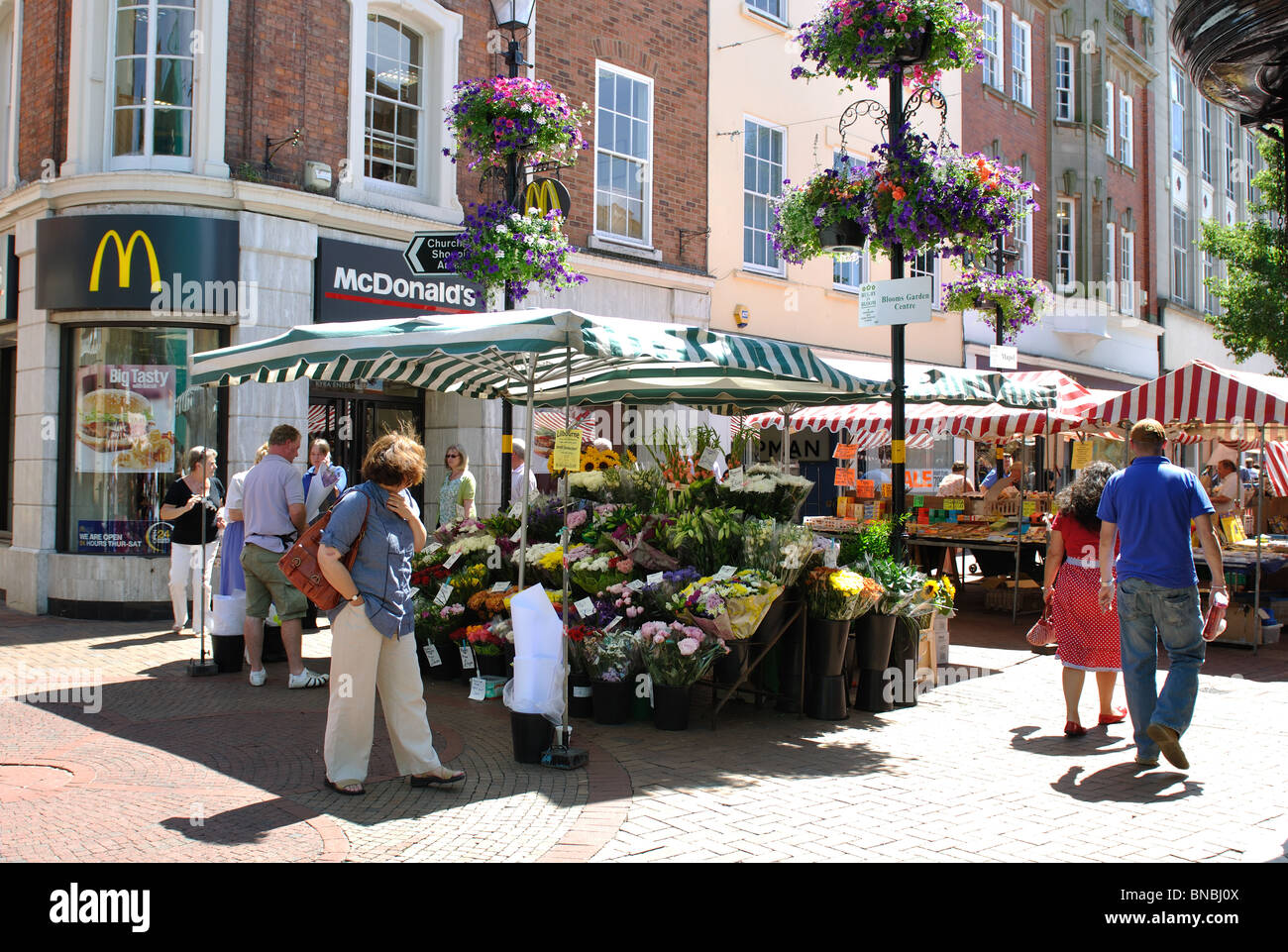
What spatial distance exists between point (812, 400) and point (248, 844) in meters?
7.47

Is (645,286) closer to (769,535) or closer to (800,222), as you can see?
(800,222)

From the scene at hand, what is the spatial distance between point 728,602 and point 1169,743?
255 centimetres

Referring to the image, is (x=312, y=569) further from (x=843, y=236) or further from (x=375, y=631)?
(x=843, y=236)

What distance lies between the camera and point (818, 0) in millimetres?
18984

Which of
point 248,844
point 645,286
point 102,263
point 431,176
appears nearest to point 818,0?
point 645,286

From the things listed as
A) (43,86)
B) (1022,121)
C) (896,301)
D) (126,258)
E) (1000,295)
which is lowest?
(896,301)

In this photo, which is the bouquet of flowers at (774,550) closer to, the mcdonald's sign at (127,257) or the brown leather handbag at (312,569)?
the brown leather handbag at (312,569)

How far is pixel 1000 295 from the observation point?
1820 centimetres

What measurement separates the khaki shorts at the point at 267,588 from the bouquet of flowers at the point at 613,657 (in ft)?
7.48

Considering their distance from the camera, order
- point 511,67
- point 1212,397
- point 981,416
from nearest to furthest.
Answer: point 511,67 → point 1212,397 → point 981,416

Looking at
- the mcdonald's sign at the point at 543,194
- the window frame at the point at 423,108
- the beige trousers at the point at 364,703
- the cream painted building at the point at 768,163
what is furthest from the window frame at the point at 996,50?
the beige trousers at the point at 364,703

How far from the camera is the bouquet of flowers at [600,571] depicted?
23.8ft

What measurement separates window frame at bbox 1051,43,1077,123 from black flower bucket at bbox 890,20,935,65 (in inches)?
770

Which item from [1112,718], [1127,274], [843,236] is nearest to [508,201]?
[843,236]
